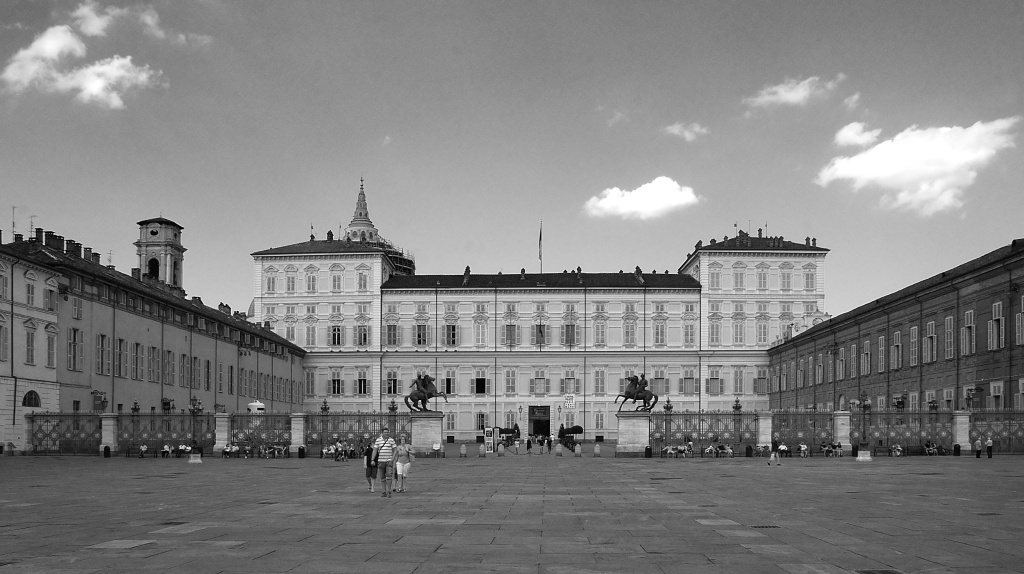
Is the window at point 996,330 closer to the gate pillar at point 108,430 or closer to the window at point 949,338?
the window at point 949,338

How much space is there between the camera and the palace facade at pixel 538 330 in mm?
102312

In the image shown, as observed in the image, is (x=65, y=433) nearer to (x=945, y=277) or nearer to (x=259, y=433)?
(x=259, y=433)

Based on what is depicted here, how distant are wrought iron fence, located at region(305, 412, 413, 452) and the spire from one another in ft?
295

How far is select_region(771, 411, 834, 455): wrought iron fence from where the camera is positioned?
5850cm

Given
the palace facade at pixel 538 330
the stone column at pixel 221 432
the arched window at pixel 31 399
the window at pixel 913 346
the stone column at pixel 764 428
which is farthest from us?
the palace facade at pixel 538 330

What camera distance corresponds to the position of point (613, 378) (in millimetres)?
102625

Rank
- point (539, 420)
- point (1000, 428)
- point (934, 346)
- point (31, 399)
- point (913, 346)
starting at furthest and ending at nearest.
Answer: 1. point (539, 420)
2. point (913, 346)
3. point (934, 346)
4. point (31, 399)
5. point (1000, 428)

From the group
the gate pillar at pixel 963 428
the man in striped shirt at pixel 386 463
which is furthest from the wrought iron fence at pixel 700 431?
the man in striped shirt at pixel 386 463

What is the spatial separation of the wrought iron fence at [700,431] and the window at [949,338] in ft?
37.4

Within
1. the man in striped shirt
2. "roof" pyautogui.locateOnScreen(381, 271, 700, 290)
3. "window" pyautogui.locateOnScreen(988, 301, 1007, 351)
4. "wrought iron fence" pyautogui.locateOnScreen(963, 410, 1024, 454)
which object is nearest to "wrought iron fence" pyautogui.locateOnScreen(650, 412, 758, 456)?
"wrought iron fence" pyautogui.locateOnScreen(963, 410, 1024, 454)

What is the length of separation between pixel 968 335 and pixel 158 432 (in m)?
43.6

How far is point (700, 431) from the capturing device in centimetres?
5944

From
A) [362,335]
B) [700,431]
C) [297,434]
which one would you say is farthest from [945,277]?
[362,335]

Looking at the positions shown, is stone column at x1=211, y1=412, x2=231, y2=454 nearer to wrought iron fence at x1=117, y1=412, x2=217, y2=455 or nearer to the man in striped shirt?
wrought iron fence at x1=117, y1=412, x2=217, y2=455
